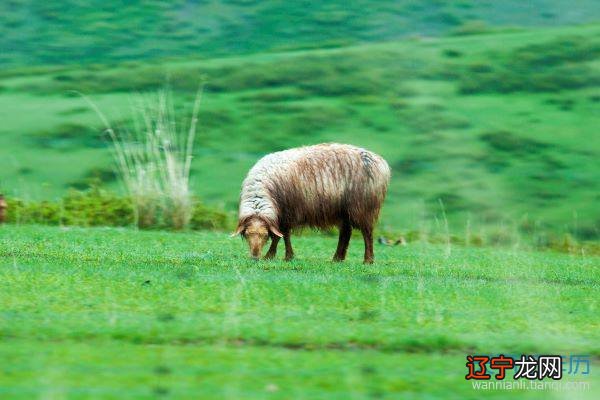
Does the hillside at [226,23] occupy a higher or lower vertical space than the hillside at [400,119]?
higher

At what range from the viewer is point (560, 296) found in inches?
390

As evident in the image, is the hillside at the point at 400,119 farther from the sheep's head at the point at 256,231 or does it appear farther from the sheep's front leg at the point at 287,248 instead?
the sheep's head at the point at 256,231

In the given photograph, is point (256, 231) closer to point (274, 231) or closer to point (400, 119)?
point (274, 231)

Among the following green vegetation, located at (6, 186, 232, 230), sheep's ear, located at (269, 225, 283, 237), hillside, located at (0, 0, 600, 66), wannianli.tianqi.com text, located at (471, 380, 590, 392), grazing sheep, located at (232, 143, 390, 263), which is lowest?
green vegetation, located at (6, 186, 232, 230)

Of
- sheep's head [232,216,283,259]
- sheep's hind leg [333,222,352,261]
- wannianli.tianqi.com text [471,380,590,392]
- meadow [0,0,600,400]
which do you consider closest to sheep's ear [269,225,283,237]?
sheep's head [232,216,283,259]

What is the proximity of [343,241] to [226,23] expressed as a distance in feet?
52.0

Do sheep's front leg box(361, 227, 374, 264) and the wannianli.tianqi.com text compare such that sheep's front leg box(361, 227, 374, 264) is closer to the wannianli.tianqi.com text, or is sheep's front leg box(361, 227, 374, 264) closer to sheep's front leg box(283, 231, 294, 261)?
sheep's front leg box(283, 231, 294, 261)

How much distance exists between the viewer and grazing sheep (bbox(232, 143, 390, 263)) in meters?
12.0

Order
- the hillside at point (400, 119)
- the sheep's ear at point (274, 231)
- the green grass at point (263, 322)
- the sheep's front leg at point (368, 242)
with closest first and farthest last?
the green grass at point (263, 322)
the sheep's ear at point (274, 231)
the sheep's front leg at point (368, 242)
the hillside at point (400, 119)

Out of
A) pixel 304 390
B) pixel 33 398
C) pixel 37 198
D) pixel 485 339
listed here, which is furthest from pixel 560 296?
pixel 37 198

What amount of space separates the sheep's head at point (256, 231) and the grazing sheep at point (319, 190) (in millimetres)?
114

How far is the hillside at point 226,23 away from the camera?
26.5 m

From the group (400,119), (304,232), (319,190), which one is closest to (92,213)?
(304,232)

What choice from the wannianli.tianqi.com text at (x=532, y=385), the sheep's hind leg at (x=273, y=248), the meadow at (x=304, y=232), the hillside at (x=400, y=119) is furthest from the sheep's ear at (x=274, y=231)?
the hillside at (x=400, y=119)
